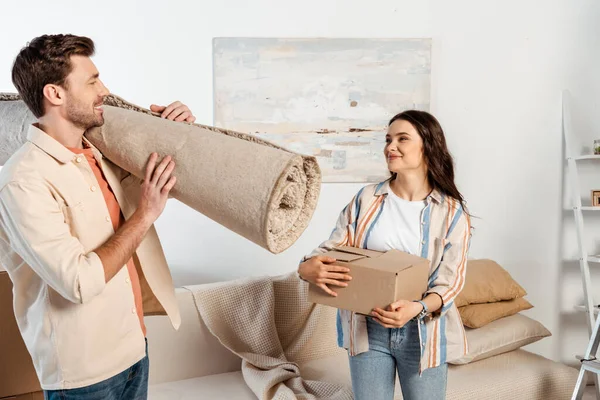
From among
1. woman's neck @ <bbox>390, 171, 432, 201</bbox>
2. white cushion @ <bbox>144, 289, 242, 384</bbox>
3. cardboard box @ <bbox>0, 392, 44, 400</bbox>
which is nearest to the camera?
woman's neck @ <bbox>390, 171, 432, 201</bbox>

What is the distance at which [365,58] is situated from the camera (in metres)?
3.26

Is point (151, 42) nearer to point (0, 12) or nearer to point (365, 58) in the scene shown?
point (0, 12)

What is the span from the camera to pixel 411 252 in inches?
69.4

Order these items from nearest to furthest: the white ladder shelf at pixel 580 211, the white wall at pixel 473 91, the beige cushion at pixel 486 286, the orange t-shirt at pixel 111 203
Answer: the orange t-shirt at pixel 111 203 < the beige cushion at pixel 486 286 < the white wall at pixel 473 91 < the white ladder shelf at pixel 580 211

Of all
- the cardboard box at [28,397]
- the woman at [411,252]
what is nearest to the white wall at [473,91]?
the cardboard box at [28,397]

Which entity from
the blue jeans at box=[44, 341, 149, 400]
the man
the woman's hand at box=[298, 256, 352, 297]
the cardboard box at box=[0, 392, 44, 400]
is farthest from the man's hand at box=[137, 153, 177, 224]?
the cardboard box at box=[0, 392, 44, 400]

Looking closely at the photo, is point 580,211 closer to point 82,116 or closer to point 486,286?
point 486,286

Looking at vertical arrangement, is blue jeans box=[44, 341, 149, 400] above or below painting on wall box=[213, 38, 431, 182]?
below

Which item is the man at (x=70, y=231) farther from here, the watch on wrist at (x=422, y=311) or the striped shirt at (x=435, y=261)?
the watch on wrist at (x=422, y=311)

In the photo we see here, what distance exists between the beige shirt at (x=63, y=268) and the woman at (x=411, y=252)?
0.57 metres

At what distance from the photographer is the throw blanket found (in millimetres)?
2352

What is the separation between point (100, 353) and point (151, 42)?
6.70 feet

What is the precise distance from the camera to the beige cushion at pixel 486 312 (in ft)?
8.91

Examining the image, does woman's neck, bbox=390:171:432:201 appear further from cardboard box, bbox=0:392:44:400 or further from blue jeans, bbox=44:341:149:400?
cardboard box, bbox=0:392:44:400
